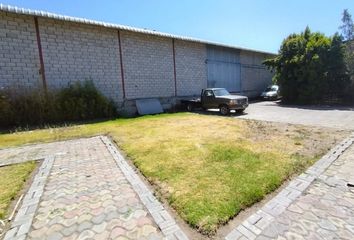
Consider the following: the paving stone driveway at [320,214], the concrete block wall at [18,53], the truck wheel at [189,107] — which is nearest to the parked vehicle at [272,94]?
the truck wheel at [189,107]

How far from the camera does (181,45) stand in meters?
17.4

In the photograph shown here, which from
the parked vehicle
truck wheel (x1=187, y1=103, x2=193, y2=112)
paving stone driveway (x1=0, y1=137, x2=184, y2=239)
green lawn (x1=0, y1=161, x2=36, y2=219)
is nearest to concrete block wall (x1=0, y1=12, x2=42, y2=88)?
green lawn (x1=0, y1=161, x2=36, y2=219)

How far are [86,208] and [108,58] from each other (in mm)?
11714

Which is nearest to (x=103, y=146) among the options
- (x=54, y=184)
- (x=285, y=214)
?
(x=54, y=184)

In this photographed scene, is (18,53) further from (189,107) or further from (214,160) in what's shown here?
(214,160)

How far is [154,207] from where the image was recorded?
3174 mm

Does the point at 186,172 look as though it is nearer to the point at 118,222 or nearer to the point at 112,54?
the point at 118,222

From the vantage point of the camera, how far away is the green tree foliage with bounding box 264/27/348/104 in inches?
685

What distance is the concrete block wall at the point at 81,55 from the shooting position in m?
11.5

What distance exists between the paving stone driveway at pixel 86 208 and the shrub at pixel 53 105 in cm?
676

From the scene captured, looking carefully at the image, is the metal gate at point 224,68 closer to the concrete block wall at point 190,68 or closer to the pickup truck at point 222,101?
the concrete block wall at point 190,68

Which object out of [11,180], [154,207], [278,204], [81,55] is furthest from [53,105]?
[278,204]

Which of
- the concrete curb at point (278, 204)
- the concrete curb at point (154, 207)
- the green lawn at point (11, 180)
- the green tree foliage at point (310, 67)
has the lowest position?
the concrete curb at point (278, 204)

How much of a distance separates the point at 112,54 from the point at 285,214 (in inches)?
512
